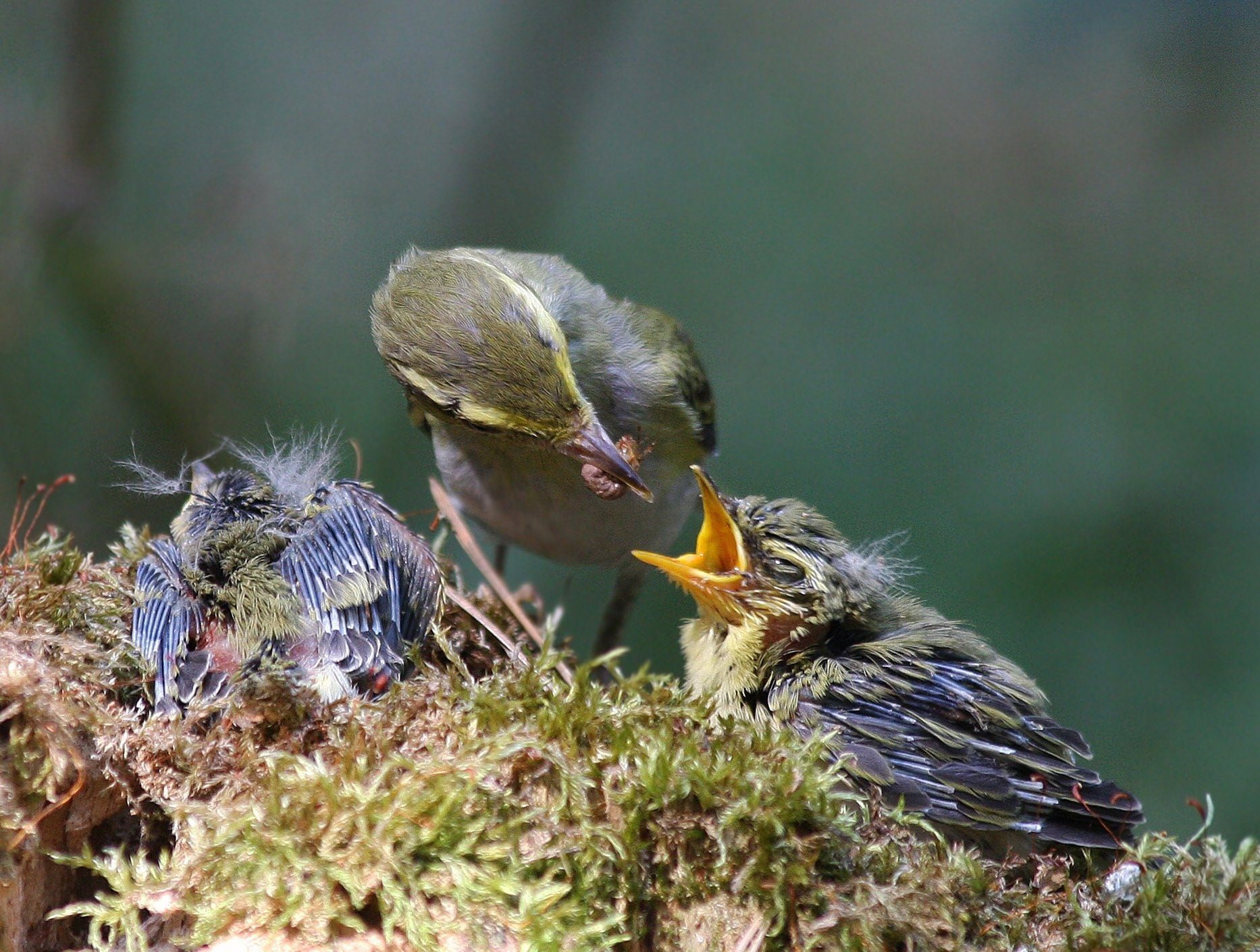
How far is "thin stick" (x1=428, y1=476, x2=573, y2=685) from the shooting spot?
223cm

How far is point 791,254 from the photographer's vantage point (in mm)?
5426

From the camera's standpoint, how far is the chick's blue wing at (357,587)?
163 cm

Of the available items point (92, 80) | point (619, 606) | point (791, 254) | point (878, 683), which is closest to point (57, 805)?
point (878, 683)

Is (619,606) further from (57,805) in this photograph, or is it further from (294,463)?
(57,805)

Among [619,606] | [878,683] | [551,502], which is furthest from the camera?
[619,606]

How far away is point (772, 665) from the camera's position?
1.84 meters

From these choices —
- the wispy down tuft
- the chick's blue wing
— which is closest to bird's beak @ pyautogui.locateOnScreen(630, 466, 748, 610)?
the chick's blue wing

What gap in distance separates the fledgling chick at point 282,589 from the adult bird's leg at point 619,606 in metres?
1.19

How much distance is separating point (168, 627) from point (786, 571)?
3.33 ft

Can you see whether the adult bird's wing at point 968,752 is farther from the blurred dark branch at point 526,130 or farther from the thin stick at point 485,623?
the blurred dark branch at point 526,130

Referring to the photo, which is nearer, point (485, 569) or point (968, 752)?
point (968, 752)

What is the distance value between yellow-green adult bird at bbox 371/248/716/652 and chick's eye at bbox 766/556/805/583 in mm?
321

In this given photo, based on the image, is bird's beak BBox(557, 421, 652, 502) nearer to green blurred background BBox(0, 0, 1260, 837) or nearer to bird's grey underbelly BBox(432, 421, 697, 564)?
Result: bird's grey underbelly BBox(432, 421, 697, 564)

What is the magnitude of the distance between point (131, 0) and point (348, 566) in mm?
3759
